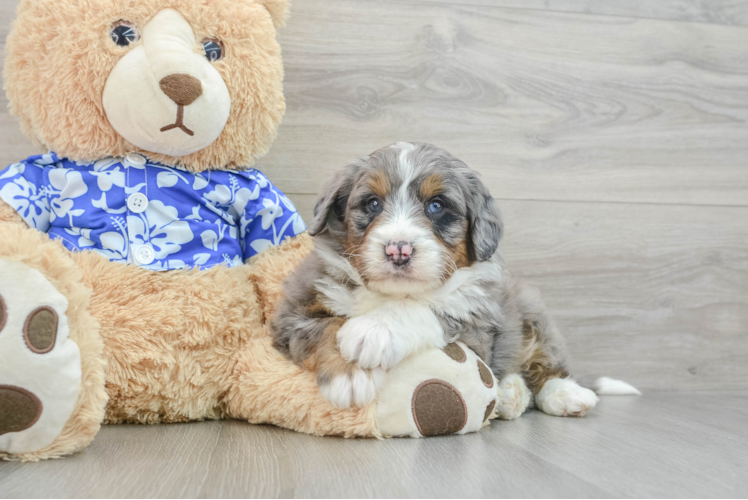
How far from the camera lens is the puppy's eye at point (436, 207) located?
1849mm

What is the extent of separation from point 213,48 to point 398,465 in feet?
4.56

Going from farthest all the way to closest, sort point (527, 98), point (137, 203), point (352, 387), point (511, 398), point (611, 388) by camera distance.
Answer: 1. point (527, 98)
2. point (611, 388)
3. point (511, 398)
4. point (137, 203)
5. point (352, 387)

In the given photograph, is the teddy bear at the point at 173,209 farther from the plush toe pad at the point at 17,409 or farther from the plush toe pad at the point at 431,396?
the plush toe pad at the point at 17,409

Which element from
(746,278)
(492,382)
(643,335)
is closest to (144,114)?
(492,382)

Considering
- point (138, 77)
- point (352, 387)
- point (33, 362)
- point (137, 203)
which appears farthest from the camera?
point (137, 203)

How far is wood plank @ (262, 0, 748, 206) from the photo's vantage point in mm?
2619

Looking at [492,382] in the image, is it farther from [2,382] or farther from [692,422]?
[2,382]

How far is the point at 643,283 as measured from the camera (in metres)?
2.87

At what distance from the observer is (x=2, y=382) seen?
1326 mm

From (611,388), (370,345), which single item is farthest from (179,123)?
(611,388)

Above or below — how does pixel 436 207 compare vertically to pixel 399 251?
above

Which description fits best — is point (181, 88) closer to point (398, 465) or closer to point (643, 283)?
point (398, 465)

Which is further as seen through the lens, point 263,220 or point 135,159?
point 263,220

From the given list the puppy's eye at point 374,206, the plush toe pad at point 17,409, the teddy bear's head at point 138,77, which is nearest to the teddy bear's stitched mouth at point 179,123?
the teddy bear's head at point 138,77
